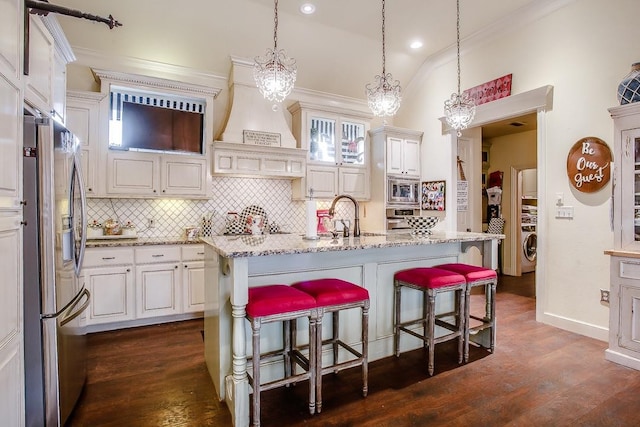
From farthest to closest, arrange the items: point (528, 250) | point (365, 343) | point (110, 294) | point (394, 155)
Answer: point (528, 250) < point (394, 155) < point (110, 294) < point (365, 343)

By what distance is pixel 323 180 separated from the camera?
4914mm

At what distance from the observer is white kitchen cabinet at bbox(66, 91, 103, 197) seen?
3.54 m

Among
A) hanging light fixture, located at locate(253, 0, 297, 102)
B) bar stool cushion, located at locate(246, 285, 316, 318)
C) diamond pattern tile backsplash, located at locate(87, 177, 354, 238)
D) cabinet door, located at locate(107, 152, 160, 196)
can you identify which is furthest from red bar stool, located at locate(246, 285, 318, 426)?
diamond pattern tile backsplash, located at locate(87, 177, 354, 238)

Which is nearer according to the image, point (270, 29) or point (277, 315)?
point (277, 315)

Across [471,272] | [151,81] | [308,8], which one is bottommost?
[471,272]

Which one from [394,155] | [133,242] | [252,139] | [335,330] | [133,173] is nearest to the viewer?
[335,330]

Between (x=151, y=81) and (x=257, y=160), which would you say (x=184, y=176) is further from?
(x=151, y=81)

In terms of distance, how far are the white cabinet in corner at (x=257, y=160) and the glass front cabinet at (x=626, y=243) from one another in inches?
129

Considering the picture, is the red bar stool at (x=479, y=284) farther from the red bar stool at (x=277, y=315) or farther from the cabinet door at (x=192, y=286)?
the cabinet door at (x=192, y=286)

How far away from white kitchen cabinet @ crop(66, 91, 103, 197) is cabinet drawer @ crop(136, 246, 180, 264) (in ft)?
2.57

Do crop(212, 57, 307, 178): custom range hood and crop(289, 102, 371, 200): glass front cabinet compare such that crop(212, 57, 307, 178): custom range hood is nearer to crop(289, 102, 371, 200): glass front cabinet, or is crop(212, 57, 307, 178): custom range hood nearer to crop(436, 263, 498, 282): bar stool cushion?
crop(289, 102, 371, 200): glass front cabinet

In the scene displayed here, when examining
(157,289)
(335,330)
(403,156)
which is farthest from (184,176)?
(403,156)

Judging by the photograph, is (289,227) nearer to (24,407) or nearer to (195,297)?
(195,297)

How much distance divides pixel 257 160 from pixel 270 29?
62.5 inches
